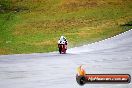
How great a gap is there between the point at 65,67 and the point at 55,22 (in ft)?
81.3

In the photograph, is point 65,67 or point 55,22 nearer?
point 65,67

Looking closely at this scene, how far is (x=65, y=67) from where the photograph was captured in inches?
575

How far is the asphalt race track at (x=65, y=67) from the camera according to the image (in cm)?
1092

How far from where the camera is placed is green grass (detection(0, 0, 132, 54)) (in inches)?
1082

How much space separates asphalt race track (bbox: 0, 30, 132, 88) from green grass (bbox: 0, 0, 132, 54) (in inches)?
222

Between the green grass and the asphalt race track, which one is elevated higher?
the green grass

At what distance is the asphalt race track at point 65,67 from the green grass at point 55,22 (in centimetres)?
564

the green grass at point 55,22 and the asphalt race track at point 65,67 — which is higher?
the green grass at point 55,22

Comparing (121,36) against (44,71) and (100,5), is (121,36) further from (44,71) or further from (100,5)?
(100,5)

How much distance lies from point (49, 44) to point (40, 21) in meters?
13.8

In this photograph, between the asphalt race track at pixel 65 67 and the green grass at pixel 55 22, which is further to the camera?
the green grass at pixel 55 22

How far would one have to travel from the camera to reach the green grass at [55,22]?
90.1 feet

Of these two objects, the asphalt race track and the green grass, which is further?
the green grass

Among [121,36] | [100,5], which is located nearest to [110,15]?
[100,5]
